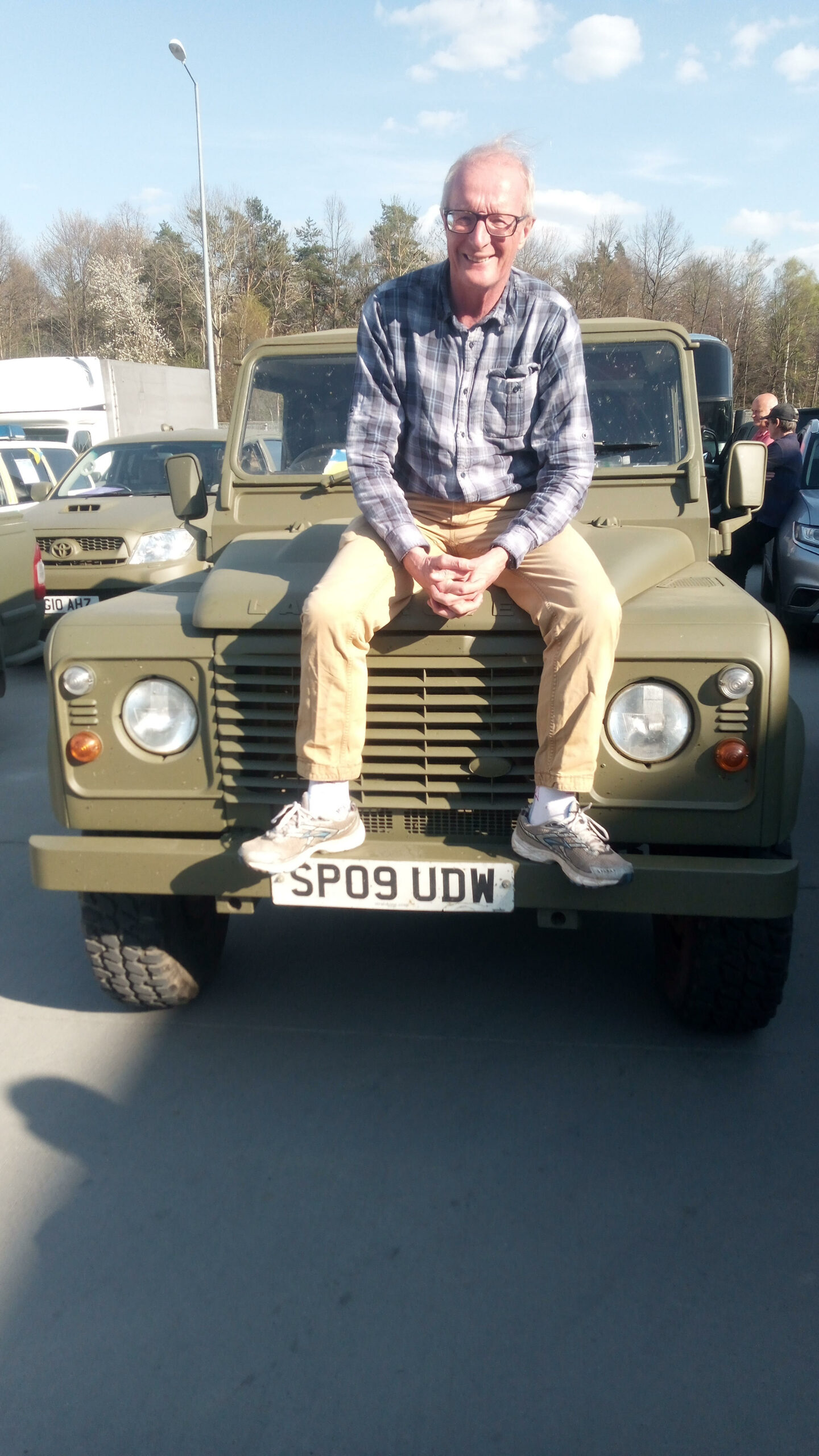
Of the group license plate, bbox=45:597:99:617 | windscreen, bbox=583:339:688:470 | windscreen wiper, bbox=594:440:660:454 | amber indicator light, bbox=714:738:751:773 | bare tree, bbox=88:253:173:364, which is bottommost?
license plate, bbox=45:597:99:617

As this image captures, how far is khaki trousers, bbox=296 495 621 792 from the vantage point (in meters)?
2.69

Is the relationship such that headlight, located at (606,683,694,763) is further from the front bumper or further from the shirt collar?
the shirt collar

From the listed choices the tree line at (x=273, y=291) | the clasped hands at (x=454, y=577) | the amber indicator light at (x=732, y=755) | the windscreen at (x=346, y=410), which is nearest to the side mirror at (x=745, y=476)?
the windscreen at (x=346, y=410)

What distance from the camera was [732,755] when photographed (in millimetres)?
2754

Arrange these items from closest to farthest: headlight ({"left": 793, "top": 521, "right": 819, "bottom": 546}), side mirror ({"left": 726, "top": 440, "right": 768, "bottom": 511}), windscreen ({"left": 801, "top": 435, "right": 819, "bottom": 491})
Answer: side mirror ({"left": 726, "top": 440, "right": 768, "bottom": 511})
headlight ({"left": 793, "top": 521, "right": 819, "bottom": 546})
windscreen ({"left": 801, "top": 435, "right": 819, "bottom": 491})

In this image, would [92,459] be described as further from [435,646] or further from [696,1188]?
[696,1188]

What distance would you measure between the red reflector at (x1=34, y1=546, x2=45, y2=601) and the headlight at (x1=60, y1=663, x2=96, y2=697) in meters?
4.88

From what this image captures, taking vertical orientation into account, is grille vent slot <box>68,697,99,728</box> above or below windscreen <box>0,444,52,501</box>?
above

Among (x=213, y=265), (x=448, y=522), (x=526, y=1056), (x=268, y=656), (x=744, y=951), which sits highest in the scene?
(x=213, y=265)

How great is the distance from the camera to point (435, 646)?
286 centimetres

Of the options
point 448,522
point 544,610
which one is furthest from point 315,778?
point 448,522

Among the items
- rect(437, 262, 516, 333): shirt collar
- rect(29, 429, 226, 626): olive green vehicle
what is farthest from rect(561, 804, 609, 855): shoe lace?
rect(29, 429, 226, 626): olive green vehicle

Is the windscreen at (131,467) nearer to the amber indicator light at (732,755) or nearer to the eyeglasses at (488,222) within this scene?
the eyeglasses at (488,222)

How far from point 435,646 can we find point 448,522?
59cm
